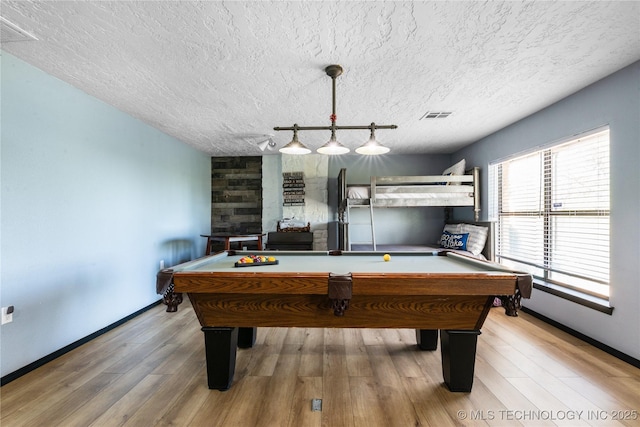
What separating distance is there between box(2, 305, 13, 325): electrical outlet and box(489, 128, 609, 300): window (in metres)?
4.80

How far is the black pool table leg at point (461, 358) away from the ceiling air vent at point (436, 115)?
2384 millimetres

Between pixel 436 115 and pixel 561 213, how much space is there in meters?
1.71

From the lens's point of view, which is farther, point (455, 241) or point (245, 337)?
point (455, 241)

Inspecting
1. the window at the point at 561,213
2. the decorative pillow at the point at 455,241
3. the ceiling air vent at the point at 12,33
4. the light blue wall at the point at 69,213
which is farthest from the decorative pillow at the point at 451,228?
the ceiling air vent at the point at 12,33

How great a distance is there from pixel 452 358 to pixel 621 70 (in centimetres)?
271

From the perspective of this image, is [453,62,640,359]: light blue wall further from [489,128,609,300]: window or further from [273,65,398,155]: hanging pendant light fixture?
[273,65,398,155]: hanging pendant light fixture

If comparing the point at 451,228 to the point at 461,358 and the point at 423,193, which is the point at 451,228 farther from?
the point at 461,358

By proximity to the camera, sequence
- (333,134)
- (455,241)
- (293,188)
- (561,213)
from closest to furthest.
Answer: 1. (333,134)
2. (561,213)
3. (455,241)
4. (293,188)

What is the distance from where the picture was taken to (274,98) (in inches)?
107

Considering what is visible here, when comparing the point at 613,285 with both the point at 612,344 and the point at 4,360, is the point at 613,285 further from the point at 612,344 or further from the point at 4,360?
the point at 4,360

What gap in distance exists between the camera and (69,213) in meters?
2.42

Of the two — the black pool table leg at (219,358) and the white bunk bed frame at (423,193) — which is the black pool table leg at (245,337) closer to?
the black pool table leg at (219,358)

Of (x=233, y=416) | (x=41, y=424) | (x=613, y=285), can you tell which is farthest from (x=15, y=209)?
(x=613, y=285)

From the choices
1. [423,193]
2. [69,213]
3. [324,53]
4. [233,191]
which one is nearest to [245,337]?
[69,213]
